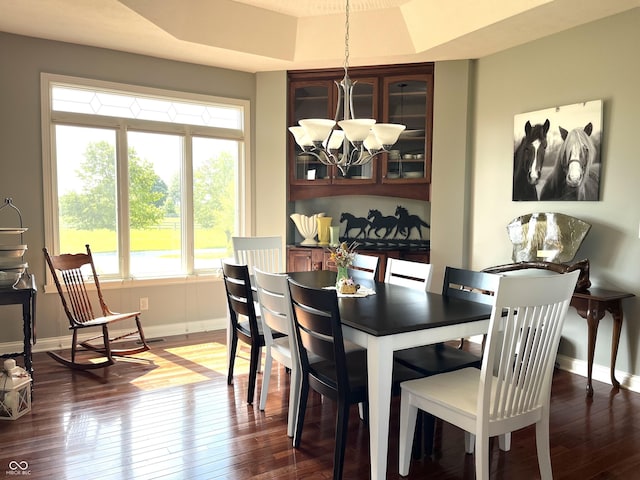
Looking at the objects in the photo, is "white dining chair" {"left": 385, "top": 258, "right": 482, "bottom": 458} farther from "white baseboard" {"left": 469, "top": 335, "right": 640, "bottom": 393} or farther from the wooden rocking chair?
the wooden rocking chair

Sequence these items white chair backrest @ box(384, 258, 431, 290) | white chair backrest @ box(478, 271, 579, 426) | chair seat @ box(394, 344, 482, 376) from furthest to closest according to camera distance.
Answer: white chair backrest @ box(384, 258, 431, 290), chair seat @ box(394, 344, 482, 376), white chair backrest @ box(478, 271, 579, 426)

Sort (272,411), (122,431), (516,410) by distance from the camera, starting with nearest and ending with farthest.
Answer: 1. (516,410)
2. (122,431)
3. (272,411)

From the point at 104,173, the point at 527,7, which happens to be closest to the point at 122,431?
the point at 104,173

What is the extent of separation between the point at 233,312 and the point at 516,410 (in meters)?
1.98

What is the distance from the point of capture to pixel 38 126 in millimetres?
4215

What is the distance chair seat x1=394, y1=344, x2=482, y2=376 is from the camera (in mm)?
2518

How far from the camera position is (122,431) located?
2783 mm

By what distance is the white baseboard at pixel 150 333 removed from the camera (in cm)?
418

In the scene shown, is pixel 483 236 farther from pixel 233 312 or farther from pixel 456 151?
pixel 233 312

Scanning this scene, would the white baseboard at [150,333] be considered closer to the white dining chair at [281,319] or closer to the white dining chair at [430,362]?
the white dining chair at [281,319]

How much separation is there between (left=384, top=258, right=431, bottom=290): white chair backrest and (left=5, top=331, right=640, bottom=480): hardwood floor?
811mm

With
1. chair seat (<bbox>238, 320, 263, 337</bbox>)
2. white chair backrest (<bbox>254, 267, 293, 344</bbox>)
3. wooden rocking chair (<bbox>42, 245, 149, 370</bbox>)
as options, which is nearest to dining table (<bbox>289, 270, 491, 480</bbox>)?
white chair backrest (<bbox>254, 267, 293, 344</bbox>)

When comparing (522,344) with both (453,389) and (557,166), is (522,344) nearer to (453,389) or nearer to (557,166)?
(453,389)

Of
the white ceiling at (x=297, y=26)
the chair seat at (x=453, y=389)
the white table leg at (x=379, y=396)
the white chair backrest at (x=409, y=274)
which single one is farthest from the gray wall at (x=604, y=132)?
the white table leg at (x=379, y=396)
